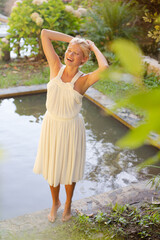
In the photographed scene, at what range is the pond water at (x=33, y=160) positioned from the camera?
2.82 meters

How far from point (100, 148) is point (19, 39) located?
4.13 m

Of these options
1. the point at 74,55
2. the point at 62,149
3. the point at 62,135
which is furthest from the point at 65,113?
the point at 74,55

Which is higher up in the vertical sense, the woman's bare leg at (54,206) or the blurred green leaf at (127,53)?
the blurred green leaf at (127,53)

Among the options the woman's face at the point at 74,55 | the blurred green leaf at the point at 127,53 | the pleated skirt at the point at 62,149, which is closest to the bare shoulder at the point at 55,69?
the woman's face at the point at 74,55

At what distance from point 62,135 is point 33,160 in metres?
1.41

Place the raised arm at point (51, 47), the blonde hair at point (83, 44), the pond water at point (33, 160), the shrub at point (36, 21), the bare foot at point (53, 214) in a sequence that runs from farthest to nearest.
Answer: the shrub at point (36, 21) → the pond water at point (33, 160) → the bare foot at point (53, 214) → the raised arm at point (51, 47) → the blonde hair at point (83, 44)

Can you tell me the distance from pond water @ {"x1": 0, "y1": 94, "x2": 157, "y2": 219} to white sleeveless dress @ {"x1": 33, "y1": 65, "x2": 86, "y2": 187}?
321 mm

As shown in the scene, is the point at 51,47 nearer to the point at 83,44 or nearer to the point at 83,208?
the point at 83,44

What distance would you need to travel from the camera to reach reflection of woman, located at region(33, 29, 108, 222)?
2025 millimetres

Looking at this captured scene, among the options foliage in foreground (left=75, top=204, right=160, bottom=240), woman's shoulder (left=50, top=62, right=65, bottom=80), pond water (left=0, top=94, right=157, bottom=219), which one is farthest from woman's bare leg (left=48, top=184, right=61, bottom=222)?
woman's shoulder (left=50, top=62, right=65, bottom=80)

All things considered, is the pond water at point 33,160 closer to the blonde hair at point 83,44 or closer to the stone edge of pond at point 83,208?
the stone edge of pond at point 83,208

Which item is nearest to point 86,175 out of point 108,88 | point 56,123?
point 56,123

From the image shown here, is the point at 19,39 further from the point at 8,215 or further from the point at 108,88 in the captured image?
the point at 8,215

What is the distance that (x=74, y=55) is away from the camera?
1.98m
